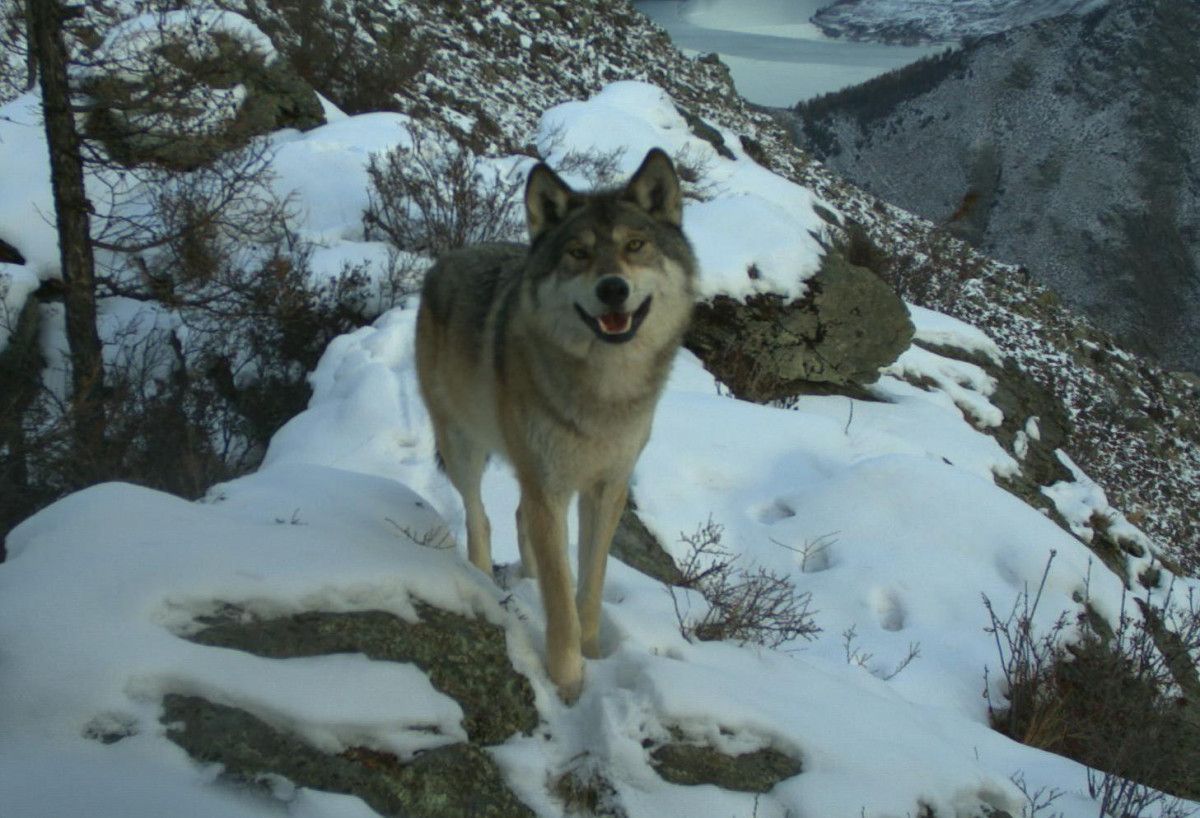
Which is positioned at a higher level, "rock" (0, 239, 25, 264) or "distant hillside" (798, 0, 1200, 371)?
"distant hillside" (798, 0, 1200, 371)

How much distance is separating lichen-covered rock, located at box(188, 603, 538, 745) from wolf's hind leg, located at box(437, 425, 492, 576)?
1.03 m

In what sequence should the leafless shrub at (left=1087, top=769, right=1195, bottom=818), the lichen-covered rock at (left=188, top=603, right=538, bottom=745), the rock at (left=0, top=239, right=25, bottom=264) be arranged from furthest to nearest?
1. the rock at (left=0, top=239, right=25, bottom=264)
2. the leafless shrub at (left=1087, top=769, right=1195, bottom=818)
3. the lichen-covered rock at (left=188, top=603, right=538, bottom=745)

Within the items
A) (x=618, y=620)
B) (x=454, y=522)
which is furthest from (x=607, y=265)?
(x=454, y=522)

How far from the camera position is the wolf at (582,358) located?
2.84 metres

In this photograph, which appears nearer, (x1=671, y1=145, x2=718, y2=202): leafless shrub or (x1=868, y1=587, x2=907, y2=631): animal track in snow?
(x1=868, y1=587, x2=907, y2=631): animal track in snow

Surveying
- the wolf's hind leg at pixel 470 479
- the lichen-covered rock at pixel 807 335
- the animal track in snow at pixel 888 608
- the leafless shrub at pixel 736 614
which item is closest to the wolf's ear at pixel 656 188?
the wolf's hind leg at pixel 470 479

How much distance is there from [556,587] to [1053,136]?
56014 mm

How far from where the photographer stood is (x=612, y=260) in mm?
2801

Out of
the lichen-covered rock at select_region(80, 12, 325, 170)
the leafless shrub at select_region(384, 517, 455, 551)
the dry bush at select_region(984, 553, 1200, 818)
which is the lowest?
the dry bush at select_region(984, 553, 1200, 818)

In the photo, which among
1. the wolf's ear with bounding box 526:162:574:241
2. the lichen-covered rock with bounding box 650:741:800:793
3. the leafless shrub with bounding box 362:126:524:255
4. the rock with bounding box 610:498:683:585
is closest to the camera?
the lichen-covered rock with bounding box 650:741:800:793

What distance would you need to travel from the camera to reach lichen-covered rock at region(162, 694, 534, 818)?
71.3 inches

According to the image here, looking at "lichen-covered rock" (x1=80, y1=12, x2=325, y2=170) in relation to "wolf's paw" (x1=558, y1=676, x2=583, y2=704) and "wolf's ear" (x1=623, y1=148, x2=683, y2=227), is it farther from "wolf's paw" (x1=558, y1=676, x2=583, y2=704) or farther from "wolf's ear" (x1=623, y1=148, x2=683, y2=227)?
"wolf's paw" (x1=558, y1=676, x2=583, y2=704)

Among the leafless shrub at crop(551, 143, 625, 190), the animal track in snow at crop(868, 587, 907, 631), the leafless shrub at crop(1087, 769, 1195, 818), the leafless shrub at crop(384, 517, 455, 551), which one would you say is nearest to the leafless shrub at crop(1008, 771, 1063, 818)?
the leafless shrub at crop(1087, 769, 1195, 818)

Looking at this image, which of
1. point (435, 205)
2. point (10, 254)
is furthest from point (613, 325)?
point (10, 254)
